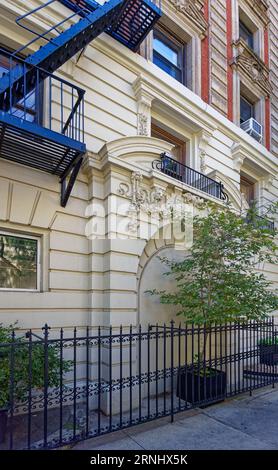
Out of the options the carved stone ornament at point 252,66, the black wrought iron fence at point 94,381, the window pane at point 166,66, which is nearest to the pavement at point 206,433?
the black wrought iron fence at point 94,381

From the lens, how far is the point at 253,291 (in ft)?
23.0

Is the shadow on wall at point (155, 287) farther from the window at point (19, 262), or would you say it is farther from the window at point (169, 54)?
the window at point (169, 54)

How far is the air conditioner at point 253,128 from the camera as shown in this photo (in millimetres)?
13234

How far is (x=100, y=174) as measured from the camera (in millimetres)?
7203

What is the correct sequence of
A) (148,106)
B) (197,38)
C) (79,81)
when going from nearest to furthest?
(79,81) < (148,106) < (197,38)

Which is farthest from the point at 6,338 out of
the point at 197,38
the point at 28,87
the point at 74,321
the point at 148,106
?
the point at 197,38

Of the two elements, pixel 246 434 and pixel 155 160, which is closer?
pixel 246 434

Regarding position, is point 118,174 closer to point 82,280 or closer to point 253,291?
point 82,280

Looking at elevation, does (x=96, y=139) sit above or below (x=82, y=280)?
above

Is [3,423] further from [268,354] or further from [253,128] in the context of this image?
[253,128]

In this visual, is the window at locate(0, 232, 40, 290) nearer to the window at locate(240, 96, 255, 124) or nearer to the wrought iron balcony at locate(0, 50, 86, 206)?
the wrought iron balcony at locate(0, 50, 86, 206)

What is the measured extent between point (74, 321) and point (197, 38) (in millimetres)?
9811

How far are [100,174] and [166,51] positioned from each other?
5.93 m

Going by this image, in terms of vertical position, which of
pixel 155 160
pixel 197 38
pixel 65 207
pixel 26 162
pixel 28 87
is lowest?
pixel 65 207
